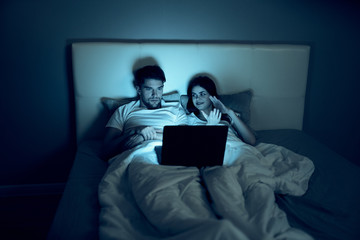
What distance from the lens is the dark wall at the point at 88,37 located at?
198 cm

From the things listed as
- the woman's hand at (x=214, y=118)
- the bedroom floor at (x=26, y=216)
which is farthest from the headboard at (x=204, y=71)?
the bedroom floor at (x=26, y=216)

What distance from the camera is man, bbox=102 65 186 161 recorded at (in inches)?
68.7

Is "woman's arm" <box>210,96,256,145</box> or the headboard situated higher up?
the headboard

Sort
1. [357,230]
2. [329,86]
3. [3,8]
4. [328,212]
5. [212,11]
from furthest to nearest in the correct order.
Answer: [329,86] → [212,11] → [3,8] → [328,212] → [357,230]

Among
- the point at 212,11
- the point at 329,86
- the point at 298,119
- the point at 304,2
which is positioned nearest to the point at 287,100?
the point at 298,119

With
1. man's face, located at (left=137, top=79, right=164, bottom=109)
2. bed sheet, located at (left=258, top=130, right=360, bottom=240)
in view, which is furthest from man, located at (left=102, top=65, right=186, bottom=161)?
bed sheet, located at (left=258, top=130, right=360, bottom=240)

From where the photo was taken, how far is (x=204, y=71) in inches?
84.8

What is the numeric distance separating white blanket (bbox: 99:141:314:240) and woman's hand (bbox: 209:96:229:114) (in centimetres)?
40

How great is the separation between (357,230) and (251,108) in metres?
1.26

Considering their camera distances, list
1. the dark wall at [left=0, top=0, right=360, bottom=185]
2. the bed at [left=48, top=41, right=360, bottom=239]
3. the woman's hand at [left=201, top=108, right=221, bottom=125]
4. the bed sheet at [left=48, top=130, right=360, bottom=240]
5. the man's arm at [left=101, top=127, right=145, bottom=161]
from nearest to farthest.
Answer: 1. the bed sheet at [left=48, top=130, right=360, bottom=240]
2. the bed at [left=48, top=41, right=360, bottom=239]
3. the man's arm at [left=101, top=127, right=145, bottom=161]
4. the woman's hand at [left=201, top=108, right=221, bottom=125]
5. the dark wall at [left=0, top=0, right=360, bottom=185]

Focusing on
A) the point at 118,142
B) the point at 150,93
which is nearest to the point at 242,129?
the point at 150,93

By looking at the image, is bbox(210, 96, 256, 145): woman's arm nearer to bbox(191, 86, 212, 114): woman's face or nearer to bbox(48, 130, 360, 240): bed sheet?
bbox(191, 86, 212, 114): woman's face

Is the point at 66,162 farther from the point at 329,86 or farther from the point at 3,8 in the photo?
the point at 329,86

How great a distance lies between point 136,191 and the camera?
1.25 meters
